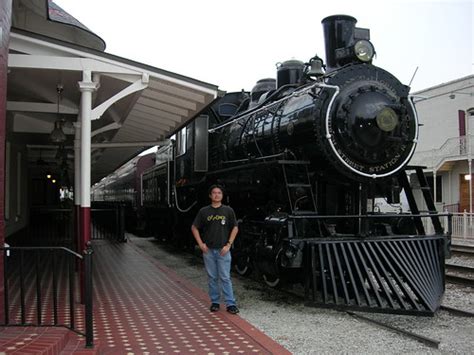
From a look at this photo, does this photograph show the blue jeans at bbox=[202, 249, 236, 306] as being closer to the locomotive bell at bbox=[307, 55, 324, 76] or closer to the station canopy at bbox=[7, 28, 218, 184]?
the station canopy at bbox=[7, 28, 218, 184]

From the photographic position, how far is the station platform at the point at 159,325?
4.49 meters

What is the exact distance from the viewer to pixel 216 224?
20.4ft

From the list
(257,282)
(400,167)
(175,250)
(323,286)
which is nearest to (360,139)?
(400,167)

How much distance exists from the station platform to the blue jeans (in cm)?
19

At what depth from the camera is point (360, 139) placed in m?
6.71

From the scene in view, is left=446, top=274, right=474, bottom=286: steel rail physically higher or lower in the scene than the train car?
lower

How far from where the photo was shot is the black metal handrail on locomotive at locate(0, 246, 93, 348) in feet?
14.4

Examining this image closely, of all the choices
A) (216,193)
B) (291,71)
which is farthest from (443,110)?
(216,193)

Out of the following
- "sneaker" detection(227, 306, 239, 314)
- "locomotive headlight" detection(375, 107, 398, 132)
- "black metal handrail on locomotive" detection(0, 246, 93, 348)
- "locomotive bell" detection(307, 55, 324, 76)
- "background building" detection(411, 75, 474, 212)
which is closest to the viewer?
"black metal handrail on locomotive" detection(0, 246, 93, 348)

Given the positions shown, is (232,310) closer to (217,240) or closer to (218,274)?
(218,274)

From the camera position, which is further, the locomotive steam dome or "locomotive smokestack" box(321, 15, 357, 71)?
the locomotive steam dome

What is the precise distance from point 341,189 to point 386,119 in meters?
1.31

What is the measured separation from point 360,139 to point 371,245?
144 centimetres

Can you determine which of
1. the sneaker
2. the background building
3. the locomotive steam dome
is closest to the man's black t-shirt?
the sneaker
